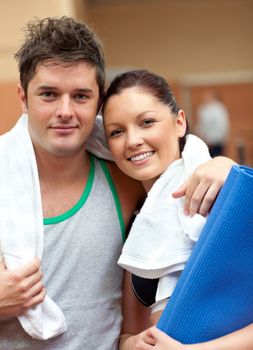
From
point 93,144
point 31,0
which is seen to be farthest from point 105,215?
point 31,0

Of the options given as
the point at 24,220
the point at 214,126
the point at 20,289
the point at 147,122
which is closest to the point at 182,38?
the point at 214,126

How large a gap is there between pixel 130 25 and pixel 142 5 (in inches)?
13.6

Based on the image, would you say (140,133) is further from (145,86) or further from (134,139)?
(145,86)

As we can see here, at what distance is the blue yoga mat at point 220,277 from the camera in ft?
4.18

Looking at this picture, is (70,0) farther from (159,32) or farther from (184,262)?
(184,262)

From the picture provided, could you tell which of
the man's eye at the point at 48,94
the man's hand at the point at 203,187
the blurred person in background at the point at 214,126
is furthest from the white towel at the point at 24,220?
the blurred person in background at the point at 214,126

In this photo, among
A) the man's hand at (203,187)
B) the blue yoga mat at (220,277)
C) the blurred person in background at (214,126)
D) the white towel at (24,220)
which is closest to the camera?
the blue yoga mat at (220,277)

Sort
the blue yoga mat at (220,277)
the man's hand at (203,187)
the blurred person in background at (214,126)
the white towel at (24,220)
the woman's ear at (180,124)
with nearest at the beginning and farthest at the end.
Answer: the blue yoga mat at (220,277) < the man's hand at (203,187) < the white towel at (24,220) < the woman's ear at (180,124) < the blurred person in background at (214,126)

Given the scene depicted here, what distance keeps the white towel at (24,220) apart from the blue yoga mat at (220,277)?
0.33 m

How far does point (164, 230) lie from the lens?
1429 mm

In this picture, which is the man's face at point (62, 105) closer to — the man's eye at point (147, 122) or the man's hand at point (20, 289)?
the man's eye at point (147, 122)

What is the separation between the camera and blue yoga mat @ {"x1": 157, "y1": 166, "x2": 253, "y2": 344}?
1.27 m

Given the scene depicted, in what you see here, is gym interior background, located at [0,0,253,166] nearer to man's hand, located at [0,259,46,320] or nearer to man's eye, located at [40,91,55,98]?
man's eye, located at [40,91,55,98]

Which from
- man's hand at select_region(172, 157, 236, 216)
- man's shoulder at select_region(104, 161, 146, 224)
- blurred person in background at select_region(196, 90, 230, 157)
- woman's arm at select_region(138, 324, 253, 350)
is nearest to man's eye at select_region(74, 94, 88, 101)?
man's shoulder at select_region(104, 161, 146, 224)
